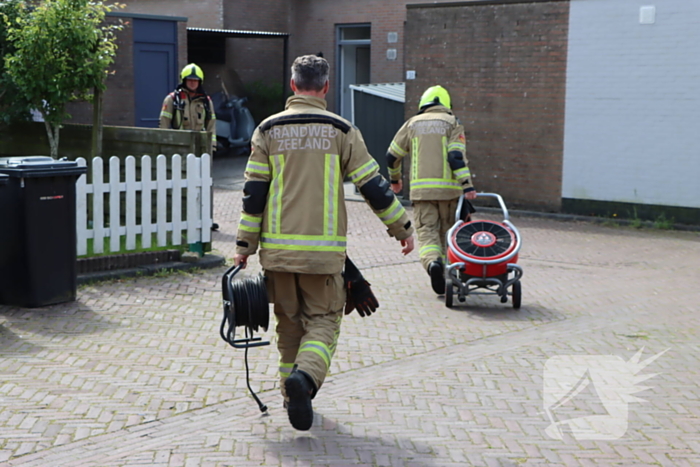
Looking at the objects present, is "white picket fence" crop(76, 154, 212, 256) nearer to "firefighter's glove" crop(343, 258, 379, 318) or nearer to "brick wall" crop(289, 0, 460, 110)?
"firefighter's glove" crop(343, 258, 379, 318)

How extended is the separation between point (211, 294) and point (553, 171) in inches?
297

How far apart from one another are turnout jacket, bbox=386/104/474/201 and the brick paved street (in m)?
0.97

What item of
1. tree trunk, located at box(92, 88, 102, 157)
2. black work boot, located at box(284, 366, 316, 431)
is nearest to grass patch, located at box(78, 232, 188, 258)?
tree trunk, located at box(92, 88, 102, 157)

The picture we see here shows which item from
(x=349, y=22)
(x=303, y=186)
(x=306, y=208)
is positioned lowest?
(x=306, y=208)

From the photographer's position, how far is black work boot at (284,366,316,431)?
440 cm

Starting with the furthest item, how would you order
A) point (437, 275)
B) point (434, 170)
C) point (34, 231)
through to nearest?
point (434, 170) → point (437, 275) → point (34, 231)

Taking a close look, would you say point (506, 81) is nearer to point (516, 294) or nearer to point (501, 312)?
point (516, 294)

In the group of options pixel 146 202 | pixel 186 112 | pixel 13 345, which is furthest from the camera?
pixel 186 112

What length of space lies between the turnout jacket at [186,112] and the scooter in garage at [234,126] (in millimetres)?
10242

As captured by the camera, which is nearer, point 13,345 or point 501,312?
point 13,345

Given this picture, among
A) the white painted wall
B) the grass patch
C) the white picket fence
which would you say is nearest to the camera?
the white picket fence

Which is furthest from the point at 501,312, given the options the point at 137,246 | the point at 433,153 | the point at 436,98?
the point at 137,246

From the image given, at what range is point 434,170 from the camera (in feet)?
27.1

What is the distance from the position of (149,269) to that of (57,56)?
3.42 m
